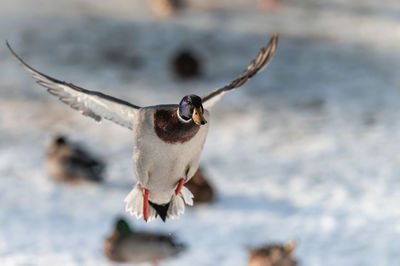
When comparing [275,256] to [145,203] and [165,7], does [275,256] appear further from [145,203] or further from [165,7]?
[165,7]

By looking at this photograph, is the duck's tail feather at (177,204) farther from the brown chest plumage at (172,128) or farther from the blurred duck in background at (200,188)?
the blurred duck in background at (200,188)

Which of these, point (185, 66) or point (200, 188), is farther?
point (185, 66)

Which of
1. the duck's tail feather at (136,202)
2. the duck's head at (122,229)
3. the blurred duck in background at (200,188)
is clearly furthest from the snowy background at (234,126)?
the duck's tail feather at (136,202)

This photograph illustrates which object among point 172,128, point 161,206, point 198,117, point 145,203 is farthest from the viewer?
point 161,206

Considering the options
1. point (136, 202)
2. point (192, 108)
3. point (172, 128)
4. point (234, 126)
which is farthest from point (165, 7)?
point (192, 108)

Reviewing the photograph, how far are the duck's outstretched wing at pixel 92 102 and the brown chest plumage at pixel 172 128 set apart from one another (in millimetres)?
182

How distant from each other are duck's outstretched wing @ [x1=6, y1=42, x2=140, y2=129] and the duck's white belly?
5.6 inches

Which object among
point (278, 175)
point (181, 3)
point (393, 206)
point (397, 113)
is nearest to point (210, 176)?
point (278, 175)

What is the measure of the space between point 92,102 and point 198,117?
110 centimetres

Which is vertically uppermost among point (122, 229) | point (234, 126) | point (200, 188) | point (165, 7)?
point (165, 7)

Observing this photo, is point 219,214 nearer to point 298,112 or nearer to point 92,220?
point 92,220

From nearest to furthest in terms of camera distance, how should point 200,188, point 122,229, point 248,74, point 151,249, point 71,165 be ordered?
point 248,74, point 151,249, point 122,229, point 200,188, point 71,165

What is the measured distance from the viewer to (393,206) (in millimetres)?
8094

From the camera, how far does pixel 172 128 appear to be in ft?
10.6
